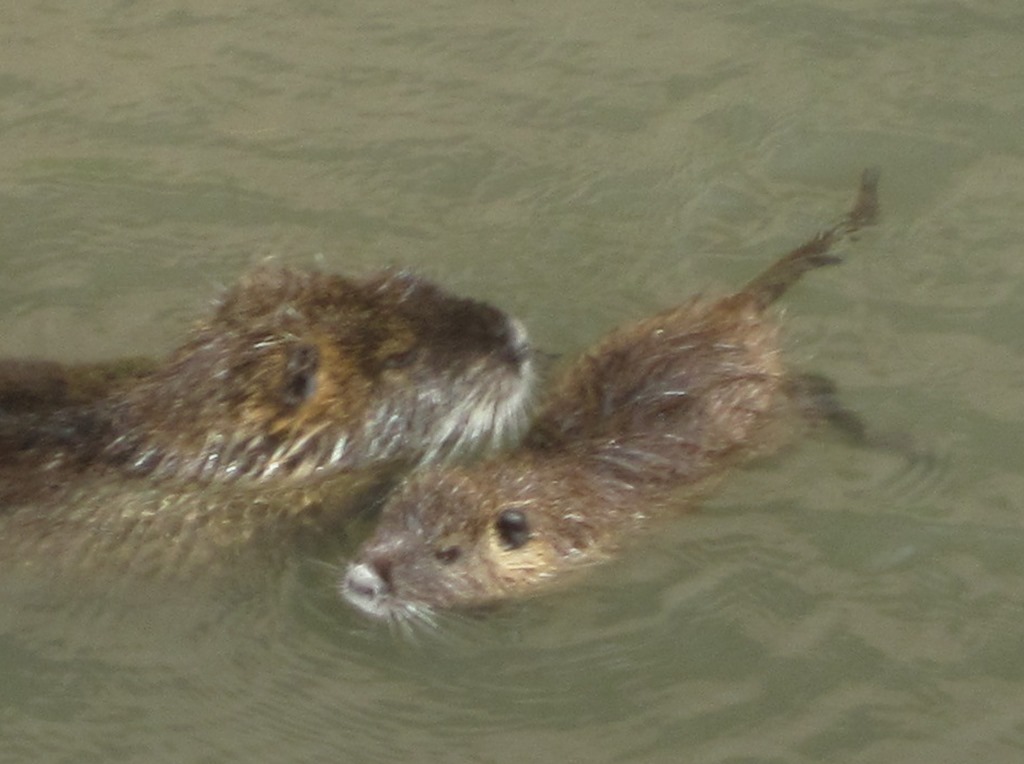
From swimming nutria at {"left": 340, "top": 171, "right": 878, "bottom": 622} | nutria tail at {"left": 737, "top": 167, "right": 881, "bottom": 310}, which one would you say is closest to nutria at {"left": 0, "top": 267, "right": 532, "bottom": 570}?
swimming nutria at {"left": 340, "top": 171, "right": 878, "bottom": 622}

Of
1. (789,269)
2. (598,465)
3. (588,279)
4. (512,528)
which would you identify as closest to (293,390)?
(512,528)

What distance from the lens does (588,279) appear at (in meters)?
4.52

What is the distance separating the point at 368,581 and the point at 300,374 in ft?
1.53

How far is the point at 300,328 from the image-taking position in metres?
3.68

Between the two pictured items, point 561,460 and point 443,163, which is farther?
point 443,163

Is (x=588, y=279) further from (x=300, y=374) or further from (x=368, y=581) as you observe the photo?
(x=368, y=581)

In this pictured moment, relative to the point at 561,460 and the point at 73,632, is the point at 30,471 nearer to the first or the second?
the point at 73,632

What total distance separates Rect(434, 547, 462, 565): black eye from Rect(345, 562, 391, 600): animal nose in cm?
12

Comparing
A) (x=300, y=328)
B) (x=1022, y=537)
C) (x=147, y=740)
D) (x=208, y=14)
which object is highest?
(x=208, y=14)

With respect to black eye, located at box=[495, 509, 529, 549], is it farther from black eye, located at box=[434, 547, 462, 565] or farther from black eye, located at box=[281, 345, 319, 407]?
black eye, located at box=[281, 345, 319, 407]

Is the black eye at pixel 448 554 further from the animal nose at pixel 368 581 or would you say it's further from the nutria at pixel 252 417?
the nutria at pixel 252 417

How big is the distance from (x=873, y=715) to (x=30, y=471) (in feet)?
5.99

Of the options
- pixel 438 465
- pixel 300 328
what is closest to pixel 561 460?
pixel 438 465

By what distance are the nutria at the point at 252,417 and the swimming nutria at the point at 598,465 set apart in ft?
0.52
